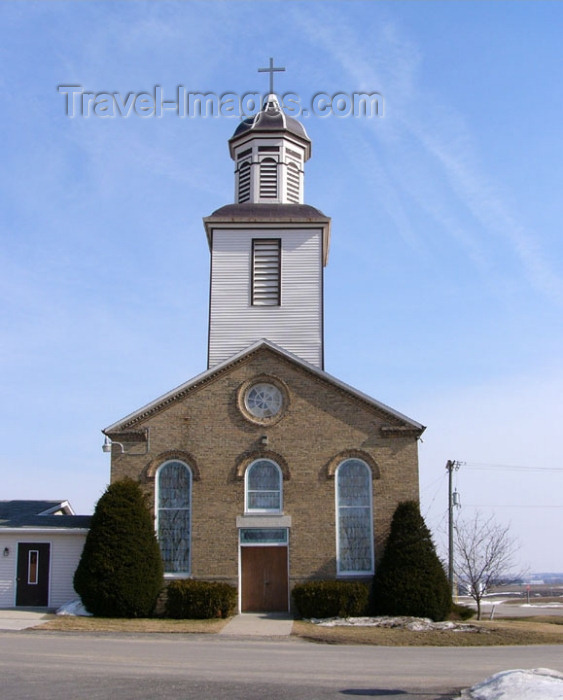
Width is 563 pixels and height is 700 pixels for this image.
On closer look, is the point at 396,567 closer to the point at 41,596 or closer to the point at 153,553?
the point at 153,553

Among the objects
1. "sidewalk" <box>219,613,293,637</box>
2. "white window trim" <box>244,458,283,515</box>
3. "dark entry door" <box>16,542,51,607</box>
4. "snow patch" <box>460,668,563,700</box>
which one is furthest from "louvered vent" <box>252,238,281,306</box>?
"snow patch" <box>460,668,563,700</box>

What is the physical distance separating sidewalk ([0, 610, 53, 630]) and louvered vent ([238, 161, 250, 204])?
15.9m

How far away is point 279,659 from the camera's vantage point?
620 inches

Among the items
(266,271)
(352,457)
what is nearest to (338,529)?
(352,457)

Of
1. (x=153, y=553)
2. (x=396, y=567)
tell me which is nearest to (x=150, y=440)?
(x=153, y=553)

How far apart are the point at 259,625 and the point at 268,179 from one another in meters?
16.3

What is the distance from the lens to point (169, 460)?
25.3 meters

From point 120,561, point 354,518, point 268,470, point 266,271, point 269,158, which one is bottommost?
point 120,561

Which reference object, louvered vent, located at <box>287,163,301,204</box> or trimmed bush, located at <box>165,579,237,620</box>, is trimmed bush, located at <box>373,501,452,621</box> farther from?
louvered vent, located at <box>287,163,301,204</box>

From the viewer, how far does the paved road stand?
12078mm

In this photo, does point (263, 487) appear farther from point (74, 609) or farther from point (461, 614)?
point (461, 614)

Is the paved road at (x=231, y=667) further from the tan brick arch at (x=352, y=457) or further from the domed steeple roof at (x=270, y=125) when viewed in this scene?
the domed steeple roof at (x=270, y=125)

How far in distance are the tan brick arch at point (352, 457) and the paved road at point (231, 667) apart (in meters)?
6.75

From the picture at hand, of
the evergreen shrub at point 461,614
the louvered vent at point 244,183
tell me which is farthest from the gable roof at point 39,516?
the louvered vent at point 244,183
